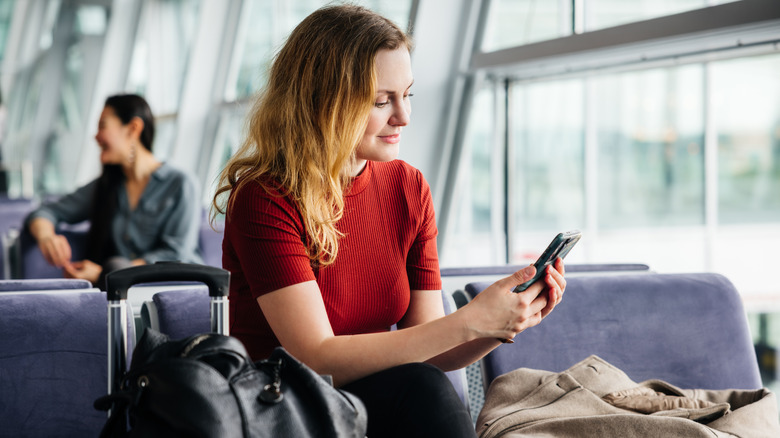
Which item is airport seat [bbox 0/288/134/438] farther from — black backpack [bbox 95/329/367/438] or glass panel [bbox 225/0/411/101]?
glass panel [bbox 225/0/411/101]

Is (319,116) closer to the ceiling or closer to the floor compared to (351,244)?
closer to the ceiling

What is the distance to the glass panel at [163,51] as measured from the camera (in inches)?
288

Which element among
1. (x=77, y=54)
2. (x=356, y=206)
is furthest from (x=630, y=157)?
(x=356, y=206)

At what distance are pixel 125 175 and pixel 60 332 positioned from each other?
1500 millimetres

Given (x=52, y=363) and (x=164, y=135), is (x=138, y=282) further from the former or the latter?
(x=164, y=135)

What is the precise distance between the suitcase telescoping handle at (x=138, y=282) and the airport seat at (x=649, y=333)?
701mm

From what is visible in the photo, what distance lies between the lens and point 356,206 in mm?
1491

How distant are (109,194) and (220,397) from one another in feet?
7.41

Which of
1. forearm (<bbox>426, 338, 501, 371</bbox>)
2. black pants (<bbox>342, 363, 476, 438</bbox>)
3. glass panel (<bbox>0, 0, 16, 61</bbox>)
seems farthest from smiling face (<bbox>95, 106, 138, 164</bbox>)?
glass panel (<bbox>0, 0, 16, 61</bbox>)

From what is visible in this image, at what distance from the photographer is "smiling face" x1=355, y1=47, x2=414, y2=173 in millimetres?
1411

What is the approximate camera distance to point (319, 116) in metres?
1.42

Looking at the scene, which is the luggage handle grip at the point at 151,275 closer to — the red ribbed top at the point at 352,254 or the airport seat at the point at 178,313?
the red ribbed top at the point at 352,254

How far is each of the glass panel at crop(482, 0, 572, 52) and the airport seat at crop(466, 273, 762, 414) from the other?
1538 mm

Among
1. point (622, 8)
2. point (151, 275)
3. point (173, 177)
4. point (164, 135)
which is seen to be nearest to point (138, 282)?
point (151, 275)
